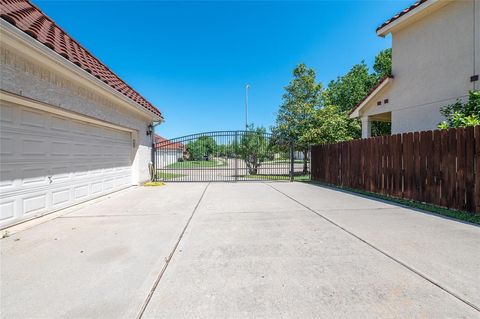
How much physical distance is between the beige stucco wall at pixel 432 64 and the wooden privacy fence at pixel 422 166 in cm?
212

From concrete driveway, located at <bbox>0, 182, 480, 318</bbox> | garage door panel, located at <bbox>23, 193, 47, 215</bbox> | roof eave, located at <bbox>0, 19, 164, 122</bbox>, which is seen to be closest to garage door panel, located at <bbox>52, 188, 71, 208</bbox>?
garage door panel, located at <bbox>23, 193, 47, 215</bbox>

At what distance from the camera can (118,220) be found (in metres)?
4.86

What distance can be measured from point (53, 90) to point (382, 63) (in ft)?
96.8

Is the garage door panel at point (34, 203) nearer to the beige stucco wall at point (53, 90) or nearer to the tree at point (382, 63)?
the beige stucco wall at point (53, 90)

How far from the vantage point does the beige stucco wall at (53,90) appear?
4.03m

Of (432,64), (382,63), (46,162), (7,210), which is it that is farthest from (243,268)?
(382,63)

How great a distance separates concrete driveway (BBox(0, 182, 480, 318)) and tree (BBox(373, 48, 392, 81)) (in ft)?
84.2

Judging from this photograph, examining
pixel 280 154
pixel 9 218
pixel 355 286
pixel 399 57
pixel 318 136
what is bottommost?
pixel 355 286

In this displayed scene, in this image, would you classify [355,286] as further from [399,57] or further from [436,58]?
[399,57]

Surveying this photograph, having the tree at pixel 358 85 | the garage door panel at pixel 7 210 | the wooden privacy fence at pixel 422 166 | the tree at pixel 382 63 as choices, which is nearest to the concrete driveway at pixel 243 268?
the garage door panel at pixel 7 210

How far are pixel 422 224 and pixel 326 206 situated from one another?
2077 mm

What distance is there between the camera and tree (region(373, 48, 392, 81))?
2469 cm

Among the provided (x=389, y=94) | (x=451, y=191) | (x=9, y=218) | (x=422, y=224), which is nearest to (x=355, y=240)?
(x=422, y=224)

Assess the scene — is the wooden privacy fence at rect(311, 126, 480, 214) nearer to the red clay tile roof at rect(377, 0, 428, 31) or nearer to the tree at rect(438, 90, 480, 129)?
the tree at rect(438, 90, 480, 129)
